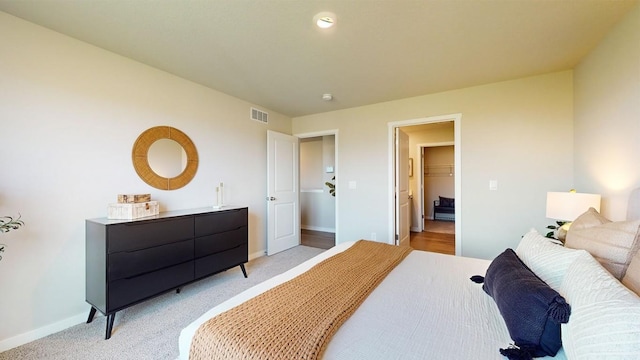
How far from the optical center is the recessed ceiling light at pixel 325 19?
181 centimetres

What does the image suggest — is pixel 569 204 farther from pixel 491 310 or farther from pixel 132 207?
pixel 132 207

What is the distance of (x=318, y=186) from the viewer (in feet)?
20.6

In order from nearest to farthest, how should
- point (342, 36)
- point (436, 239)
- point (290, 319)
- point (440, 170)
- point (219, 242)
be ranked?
1. point (290, 319)
2. point (342, 36)
3. point (219, 242)
4. point (436, 239)
5. point (440, 170)

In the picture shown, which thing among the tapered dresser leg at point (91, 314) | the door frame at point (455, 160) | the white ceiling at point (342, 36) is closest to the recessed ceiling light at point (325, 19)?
the white ceiling at point (342, 36)

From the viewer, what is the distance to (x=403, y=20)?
1.89 meters

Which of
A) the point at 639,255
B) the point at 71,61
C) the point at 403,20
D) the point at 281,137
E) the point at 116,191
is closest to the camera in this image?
the point at 639,255

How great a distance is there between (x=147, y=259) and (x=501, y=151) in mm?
3978

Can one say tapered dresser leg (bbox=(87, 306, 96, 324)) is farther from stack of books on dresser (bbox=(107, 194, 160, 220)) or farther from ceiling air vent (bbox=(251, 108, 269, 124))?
ceiling air vent (bbox=(251, 108, 269, 124))

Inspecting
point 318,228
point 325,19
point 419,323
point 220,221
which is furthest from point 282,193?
point 419,323

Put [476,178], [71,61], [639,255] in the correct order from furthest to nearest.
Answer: [476,178], [71,61], [639,255]

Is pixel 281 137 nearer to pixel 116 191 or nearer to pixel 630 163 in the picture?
pixel 116 191

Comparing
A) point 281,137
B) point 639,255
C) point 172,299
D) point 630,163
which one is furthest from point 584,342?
point 281,137

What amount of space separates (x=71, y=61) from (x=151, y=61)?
23.8 inches

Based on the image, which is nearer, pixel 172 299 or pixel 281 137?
pixel 172 299
